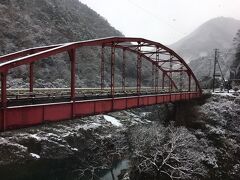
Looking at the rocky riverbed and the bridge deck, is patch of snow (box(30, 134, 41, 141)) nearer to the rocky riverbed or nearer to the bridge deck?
the rocky riverbed

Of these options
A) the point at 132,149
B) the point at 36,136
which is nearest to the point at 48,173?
the point at 36,136

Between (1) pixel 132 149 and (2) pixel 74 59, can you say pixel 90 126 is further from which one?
(2) pixel 74 59

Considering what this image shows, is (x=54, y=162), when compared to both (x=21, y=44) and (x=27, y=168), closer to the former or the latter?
(x=27, y=168)

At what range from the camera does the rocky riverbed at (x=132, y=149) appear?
32.7 m

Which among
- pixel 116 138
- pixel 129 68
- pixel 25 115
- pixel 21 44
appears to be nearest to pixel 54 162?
pixel 116 138

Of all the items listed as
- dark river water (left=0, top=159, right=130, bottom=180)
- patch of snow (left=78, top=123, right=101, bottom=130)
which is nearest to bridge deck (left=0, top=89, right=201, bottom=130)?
dark river water (left=0, top=159, right=130, bottom=180)

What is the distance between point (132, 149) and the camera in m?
35.6

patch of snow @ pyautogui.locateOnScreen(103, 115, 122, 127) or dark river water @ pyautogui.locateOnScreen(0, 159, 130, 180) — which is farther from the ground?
patch of snow @ pyautogui.locateOnScreen(103, 115, 122, 127)

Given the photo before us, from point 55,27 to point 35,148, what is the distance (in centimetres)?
5131

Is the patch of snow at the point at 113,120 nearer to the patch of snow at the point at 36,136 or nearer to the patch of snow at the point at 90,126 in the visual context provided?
the patch of snow at the point at 90,126

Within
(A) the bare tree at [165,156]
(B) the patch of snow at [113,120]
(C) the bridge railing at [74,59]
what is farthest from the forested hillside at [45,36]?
(A) the bare tree at [165,156]

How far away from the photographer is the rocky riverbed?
1288 inches

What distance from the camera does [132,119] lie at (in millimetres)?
59438

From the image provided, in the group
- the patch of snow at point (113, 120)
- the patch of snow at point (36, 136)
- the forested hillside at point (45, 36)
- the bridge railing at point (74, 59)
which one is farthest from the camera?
the forested hillside at point (45, 36)
